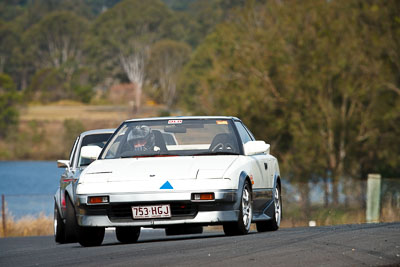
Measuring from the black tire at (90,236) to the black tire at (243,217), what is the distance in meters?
1.56

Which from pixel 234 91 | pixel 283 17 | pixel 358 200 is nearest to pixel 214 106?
pixel 234 91

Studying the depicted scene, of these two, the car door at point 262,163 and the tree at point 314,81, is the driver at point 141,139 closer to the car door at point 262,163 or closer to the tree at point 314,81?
the car door at point 262,163

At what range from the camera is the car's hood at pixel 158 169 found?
35.7 feet

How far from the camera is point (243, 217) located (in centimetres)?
1136

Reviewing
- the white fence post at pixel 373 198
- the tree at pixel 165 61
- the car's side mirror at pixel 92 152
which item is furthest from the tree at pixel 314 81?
the tree at pixel 165 61

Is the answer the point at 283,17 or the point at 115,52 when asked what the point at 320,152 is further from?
the point at 115,52

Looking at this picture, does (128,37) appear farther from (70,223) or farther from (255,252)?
(255,252)

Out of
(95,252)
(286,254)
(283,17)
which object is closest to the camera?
(286,254)

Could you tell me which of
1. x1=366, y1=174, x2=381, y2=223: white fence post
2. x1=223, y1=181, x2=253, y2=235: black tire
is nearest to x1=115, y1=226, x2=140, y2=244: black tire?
x1=223, y1=181, x2=253, y2=235: black tire

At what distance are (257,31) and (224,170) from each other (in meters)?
32.4

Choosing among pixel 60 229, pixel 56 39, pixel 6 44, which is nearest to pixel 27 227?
pixel 60 229

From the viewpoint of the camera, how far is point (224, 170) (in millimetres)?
11016

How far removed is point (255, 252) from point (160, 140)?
3228 mm

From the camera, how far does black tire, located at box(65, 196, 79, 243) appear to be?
12508 millimetres
